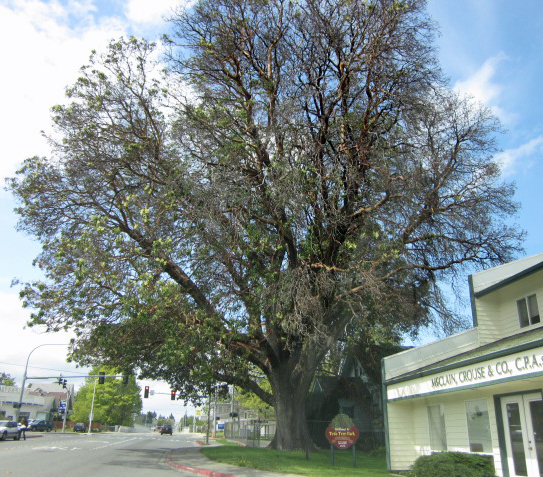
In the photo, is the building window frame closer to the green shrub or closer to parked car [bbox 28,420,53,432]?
the green shrub

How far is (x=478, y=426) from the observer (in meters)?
14.1

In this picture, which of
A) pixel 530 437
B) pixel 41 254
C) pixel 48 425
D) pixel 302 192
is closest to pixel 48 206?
pixel 41 254

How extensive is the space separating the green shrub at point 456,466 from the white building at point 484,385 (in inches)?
15.4

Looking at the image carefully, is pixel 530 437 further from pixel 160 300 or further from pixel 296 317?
pixel 160 300

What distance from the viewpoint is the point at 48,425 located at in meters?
63.5

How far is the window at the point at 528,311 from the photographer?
49.1 ft

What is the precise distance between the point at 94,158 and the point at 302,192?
883 cm

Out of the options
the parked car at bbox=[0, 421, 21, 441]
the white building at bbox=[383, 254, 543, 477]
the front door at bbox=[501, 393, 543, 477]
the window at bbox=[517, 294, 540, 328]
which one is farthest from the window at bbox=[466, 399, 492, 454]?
the parked car at bbox=[0, 421, 21, 441]

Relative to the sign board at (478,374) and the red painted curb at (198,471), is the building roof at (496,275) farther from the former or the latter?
the red painted curb at (198,471)

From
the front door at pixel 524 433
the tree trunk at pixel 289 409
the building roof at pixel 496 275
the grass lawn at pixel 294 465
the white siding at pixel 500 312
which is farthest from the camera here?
the tree trunk at pixel 289 409

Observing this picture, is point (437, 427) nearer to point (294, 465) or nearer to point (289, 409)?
point (294, 465)

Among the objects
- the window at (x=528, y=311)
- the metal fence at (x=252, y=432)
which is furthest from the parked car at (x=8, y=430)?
the window at (x=528, y=311)

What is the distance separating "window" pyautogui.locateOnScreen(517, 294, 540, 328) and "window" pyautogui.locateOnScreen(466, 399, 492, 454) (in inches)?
123

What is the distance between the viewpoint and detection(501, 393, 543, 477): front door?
11.9m
